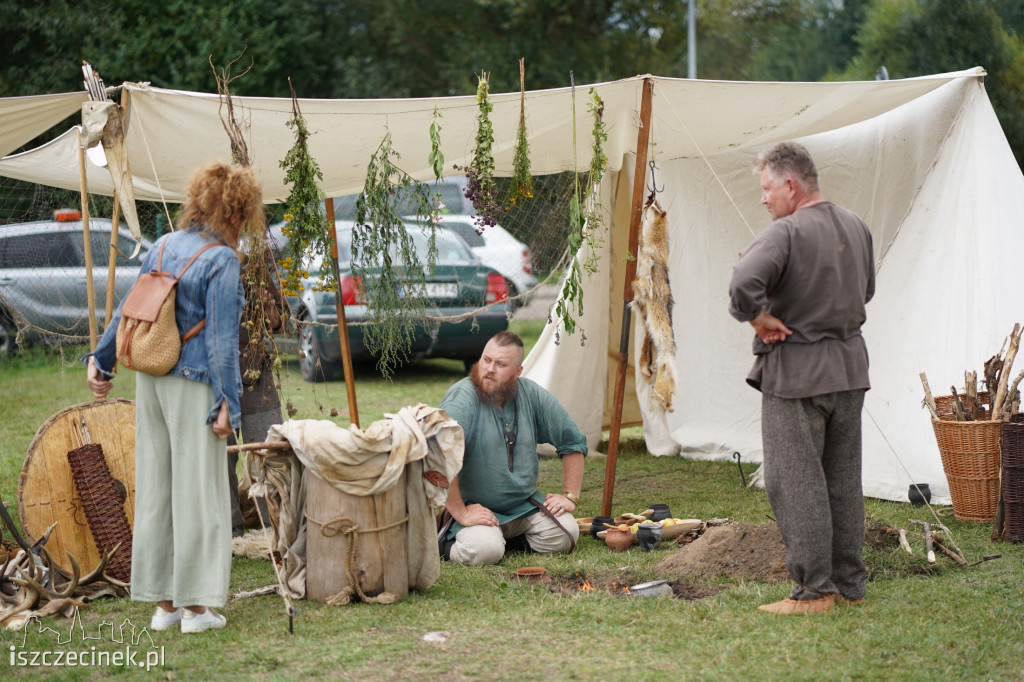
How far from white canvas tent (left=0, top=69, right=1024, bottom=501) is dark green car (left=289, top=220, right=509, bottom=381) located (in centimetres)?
78

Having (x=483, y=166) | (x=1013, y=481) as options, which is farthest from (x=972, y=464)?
(x=483, y=166)

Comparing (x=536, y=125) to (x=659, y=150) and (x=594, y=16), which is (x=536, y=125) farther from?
(x=594, y=16)

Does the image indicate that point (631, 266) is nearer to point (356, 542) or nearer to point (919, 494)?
point (919, 494)

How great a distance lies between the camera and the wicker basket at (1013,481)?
14.0 feet

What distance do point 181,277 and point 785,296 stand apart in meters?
1.93

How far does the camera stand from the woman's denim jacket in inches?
129

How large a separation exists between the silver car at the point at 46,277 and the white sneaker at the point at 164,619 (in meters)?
2.34

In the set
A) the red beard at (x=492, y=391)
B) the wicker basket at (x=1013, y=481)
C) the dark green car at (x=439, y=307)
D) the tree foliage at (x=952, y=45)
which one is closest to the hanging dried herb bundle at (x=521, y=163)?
the red beard at (x=492, y=391)

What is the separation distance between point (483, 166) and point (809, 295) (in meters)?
1.62

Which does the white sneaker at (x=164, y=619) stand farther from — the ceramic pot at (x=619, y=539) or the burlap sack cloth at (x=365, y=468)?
the ceramic pot at (x=619, y=539)

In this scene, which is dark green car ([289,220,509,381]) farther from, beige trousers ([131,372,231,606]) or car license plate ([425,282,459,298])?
beige trousers ([131,372,231,606])

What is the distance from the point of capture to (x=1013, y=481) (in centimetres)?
429
